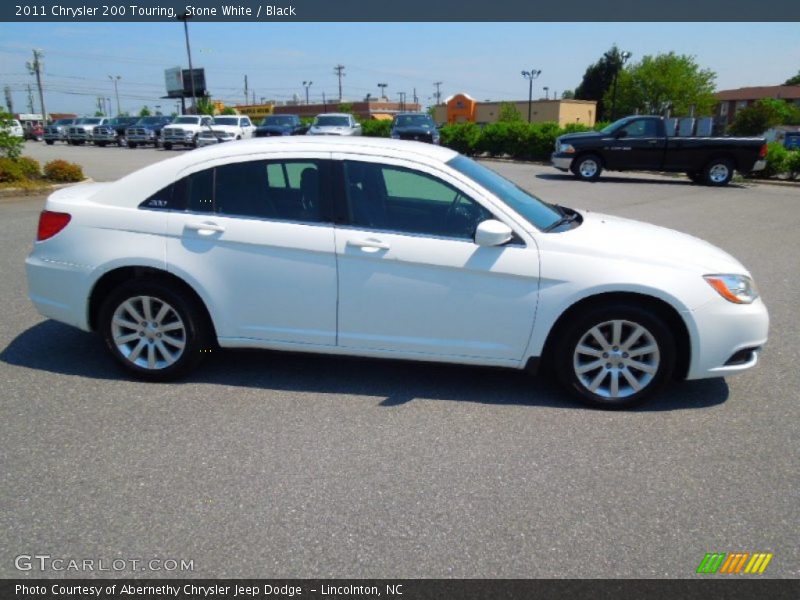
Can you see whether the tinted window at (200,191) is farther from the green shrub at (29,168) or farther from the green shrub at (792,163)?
the green shrub at (792,163)

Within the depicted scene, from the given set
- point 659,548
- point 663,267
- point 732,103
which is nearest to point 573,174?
point 663,267

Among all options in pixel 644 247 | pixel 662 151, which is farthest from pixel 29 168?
pixel 662 151

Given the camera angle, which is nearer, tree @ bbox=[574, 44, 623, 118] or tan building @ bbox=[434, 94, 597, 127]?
tan building @ bbox=[434, 94, 597, 127]

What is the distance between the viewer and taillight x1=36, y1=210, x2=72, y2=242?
4320mm

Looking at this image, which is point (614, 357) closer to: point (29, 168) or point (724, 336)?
point (724, 336)

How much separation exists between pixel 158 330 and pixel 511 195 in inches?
102

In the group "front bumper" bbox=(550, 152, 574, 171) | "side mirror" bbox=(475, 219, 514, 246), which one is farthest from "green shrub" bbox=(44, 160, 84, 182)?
"side mirror" bbox=(475, 219, 514, 246)

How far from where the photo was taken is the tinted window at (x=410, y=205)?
3.99 m

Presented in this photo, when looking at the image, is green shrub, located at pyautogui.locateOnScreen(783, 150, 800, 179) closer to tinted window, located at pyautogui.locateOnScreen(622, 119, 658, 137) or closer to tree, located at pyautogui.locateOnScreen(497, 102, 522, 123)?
tinted window, located at pyautogui.locateOnScreen(622, 119, 658, 137)

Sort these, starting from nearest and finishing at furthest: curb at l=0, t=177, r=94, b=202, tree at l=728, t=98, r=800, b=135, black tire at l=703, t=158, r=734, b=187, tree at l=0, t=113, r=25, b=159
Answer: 1. curb at l=0, t=177, r=94, b=202
2. tree at l=0, t=113, r=25, b=159
3. black tire at l=703, t=158, r=734, b=187
4. tree at l=728, t=98, r=800, b=135

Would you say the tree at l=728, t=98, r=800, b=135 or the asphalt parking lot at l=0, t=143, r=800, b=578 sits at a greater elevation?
the tree at l=728, t=98, r=800, b=135

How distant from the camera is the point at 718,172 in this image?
1811 centimetres

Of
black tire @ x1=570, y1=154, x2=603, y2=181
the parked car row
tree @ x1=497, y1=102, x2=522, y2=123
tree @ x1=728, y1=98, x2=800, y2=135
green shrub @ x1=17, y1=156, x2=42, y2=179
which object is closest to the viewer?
green shrub @ x1=17, y1=156, x2=42, y2=179

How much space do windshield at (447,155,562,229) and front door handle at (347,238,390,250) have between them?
75 cm
